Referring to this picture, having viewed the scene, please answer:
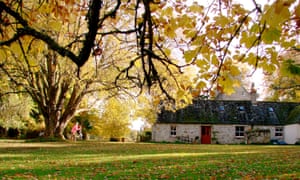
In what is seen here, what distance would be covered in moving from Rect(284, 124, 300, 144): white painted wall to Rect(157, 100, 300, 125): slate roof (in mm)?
1267

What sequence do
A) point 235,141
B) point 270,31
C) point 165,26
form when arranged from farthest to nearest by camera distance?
point 235,141 < point 165,26 < point 270,31

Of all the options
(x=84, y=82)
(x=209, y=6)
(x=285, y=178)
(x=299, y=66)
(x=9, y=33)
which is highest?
(x=84, y=82)

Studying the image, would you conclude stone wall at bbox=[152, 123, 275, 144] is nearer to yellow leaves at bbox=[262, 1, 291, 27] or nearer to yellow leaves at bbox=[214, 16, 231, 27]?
yellow leaves at bbox=[214, 16, 231, 27]

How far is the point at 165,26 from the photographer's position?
524cm

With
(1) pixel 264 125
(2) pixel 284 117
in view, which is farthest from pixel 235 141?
(2) pixel 284 117

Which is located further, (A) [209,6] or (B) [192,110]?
(B) [192,110]

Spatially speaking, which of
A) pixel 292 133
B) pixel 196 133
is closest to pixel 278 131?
pixel 292 133

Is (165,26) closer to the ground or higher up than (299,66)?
higher up

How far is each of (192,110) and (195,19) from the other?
37230 millimetres

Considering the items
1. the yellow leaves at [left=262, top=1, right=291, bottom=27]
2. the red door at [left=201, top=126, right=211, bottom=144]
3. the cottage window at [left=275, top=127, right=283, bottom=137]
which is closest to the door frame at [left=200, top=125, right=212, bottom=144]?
the red door at [left=201, top=126, right=211, bottom=144]

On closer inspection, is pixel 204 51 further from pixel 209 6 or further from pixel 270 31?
pixel 270 31

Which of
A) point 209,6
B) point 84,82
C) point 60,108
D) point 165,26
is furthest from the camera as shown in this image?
point 60,108

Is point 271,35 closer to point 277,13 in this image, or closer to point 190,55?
point 277,13

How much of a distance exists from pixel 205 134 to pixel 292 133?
856 centimetres
